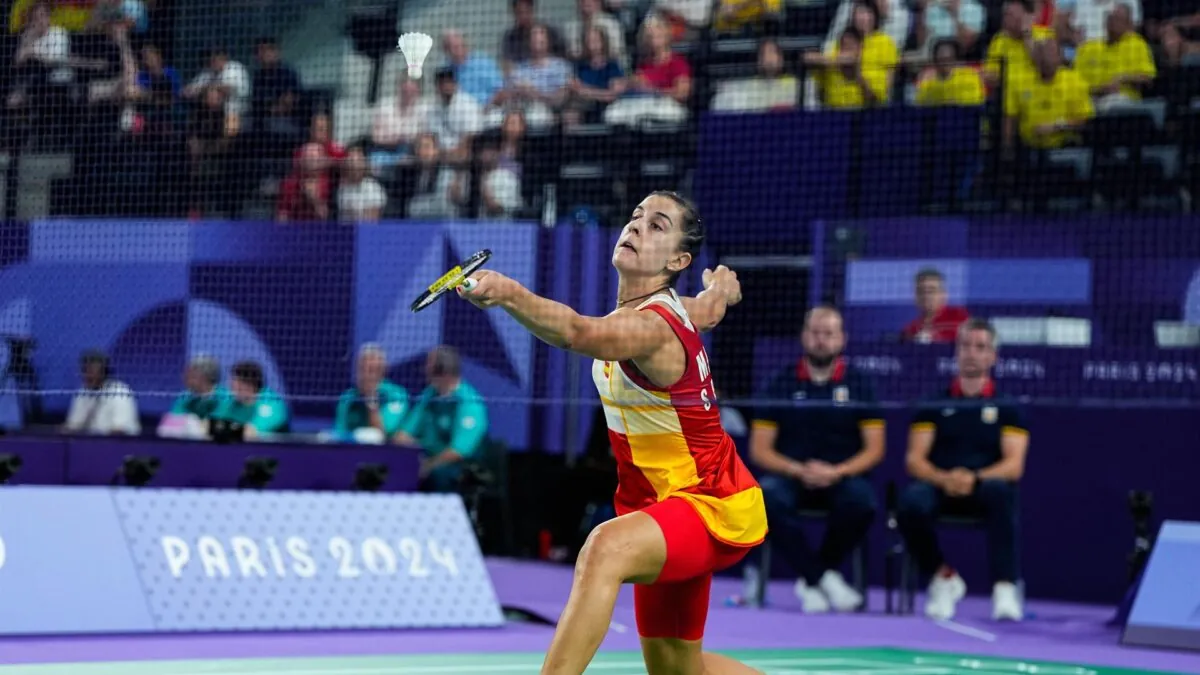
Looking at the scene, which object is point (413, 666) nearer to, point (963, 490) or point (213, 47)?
point (963, 490)

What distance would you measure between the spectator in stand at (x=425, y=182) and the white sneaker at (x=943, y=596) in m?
4.45

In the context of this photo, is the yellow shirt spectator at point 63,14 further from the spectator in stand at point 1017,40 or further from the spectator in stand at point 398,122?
the spectator in stand at point 1017,40

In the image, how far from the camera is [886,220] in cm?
1128

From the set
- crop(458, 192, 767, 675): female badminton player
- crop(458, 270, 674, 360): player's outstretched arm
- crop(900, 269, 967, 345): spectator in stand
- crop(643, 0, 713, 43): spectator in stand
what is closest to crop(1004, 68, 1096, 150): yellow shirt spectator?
crop(900, 269, 967, 345): spectator in stand

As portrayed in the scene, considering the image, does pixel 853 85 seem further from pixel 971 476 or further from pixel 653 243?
pixel 653 243

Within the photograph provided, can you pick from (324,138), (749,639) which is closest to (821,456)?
(749,639)

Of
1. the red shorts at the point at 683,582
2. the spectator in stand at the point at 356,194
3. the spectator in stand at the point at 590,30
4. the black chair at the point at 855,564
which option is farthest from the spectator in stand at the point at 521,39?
the red shorts at the point at 683,582

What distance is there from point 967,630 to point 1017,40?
14.3 ft

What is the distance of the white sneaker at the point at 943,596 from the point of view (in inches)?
394

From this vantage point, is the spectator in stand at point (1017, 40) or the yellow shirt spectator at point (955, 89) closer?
the yellow shirt spectator at point (955, 89)

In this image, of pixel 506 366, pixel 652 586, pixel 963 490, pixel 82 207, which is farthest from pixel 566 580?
pixel 652 586

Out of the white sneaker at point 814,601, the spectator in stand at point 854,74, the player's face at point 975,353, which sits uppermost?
the spectator in stand at point 854,74

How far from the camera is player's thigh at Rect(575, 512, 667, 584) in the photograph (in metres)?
4.64

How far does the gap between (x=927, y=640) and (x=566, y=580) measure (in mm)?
3052
